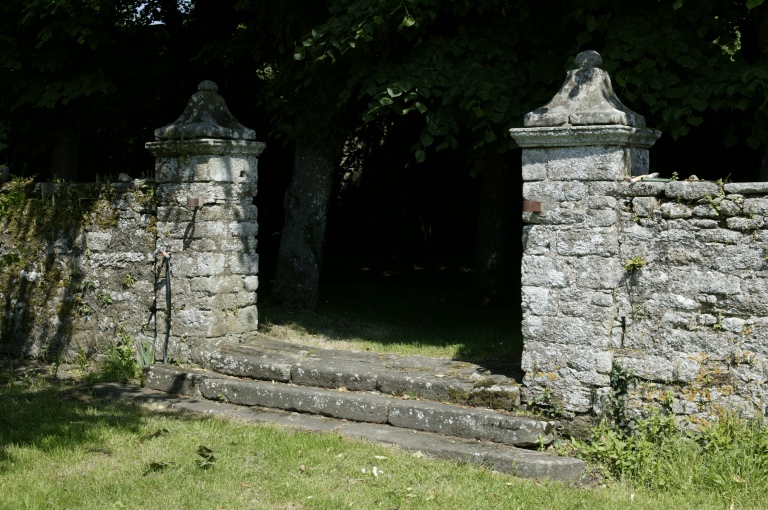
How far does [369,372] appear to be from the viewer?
23.9ft

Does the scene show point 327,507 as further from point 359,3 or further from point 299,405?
point 359,3

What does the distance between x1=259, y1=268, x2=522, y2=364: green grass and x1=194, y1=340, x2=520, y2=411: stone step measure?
0.68 meters

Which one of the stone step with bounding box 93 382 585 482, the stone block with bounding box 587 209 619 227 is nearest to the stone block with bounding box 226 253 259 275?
the stone step with bounding box 93 382 585 482

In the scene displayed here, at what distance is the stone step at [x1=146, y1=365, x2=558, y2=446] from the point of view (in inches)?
247

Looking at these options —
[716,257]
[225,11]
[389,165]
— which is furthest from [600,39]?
[389,165]

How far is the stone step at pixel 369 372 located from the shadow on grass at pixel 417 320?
365mm

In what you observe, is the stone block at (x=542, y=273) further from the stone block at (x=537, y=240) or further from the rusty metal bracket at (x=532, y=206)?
the rusty metal bracket at (x=532, y=206)

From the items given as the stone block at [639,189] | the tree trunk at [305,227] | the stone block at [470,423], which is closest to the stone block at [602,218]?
the stone block at [639,189]

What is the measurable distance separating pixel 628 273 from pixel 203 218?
12.8ft

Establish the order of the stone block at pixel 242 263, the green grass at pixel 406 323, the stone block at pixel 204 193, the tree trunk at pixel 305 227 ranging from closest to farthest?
1. the stone block at pixel 204 193
2. the stone block at pixel 242 263
3. the green grass at pixel 406 323
4. the tree trunk at pixel 305 227

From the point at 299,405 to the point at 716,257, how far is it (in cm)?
340

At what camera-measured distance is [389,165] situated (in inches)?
701

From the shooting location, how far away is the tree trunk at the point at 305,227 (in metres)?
11.1

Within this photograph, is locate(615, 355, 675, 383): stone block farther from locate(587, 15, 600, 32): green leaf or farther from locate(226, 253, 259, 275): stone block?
locate(226, 253, 259, 275): stone block
